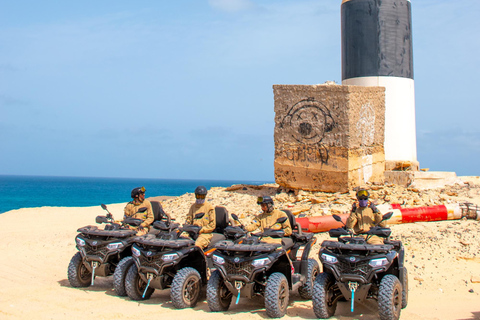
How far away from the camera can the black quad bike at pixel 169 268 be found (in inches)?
295

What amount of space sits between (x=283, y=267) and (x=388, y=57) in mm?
11092

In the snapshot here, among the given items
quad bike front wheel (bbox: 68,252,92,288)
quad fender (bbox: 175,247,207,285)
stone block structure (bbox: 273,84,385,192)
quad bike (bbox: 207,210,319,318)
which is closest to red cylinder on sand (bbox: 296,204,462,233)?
stone block structure (bbox: 273,84,385,192)

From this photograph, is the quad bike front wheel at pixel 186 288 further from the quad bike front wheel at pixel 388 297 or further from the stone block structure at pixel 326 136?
the stone block structure at pixel 326 136

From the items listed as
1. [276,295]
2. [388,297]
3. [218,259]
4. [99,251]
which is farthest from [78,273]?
[388,297]

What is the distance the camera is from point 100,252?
8469 mm

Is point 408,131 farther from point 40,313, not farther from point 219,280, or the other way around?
point 40,313

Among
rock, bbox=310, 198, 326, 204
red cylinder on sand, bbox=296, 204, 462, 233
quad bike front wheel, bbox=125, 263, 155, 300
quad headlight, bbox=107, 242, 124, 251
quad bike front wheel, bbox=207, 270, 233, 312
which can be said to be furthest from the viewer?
rock, bbox=310, 198, 326, 204

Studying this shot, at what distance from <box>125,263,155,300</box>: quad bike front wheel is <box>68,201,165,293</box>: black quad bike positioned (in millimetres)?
273

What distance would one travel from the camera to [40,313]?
726 centimetres

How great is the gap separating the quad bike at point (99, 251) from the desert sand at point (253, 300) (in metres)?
0.30

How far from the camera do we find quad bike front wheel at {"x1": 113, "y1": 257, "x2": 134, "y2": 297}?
814cm

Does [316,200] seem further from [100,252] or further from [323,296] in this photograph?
[323,296]

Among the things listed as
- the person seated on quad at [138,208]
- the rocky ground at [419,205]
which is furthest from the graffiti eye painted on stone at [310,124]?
the person seated on quad at [138,208]

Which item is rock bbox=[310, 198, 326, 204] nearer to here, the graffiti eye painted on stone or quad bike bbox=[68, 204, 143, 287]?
the graffiti eye painted on stone
